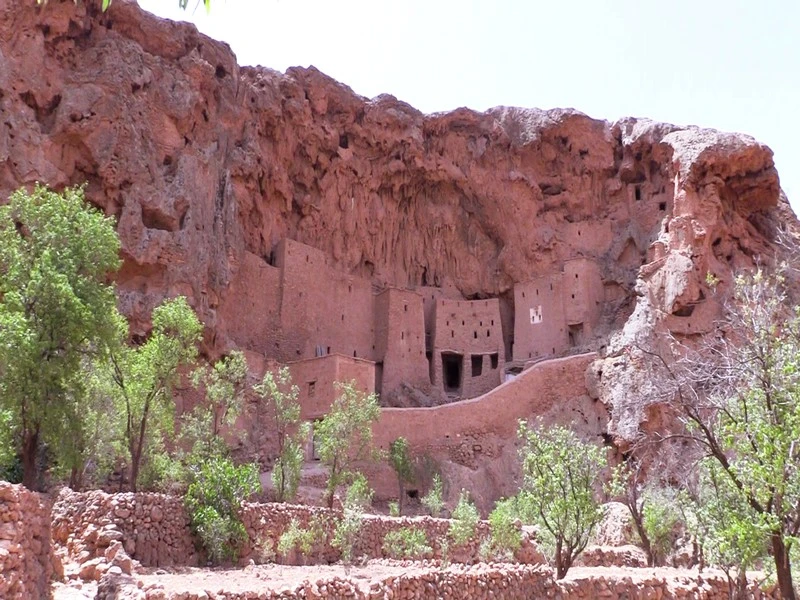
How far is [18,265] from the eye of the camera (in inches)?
603

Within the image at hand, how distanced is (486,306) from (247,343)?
45.6 ft

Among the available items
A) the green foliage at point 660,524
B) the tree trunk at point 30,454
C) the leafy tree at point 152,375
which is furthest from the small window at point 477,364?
the tree trunk at point 30,454

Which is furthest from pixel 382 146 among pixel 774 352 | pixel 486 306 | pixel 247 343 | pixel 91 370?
pixel 774 352

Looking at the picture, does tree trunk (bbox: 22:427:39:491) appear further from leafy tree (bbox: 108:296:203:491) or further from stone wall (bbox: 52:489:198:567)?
leafy tree (bbox: 108:296:203:491)

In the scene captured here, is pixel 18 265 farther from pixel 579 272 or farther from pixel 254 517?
pixel 579 272

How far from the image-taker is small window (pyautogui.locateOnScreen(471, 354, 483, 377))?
41719 millimetres

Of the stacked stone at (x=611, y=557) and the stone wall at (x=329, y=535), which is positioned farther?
the stacked stone at (x=611, y=557)

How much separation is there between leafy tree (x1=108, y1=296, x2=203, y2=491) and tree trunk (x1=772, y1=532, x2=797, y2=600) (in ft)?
41.1

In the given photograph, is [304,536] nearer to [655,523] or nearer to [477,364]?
[655,523]

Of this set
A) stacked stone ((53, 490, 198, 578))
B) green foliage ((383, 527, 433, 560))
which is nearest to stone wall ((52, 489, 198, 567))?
stacked stone ((53, 490, 198, 578))

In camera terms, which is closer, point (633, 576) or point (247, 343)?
point (633, 576)

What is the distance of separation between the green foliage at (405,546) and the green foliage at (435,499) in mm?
6920

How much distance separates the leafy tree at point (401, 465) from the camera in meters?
27.8

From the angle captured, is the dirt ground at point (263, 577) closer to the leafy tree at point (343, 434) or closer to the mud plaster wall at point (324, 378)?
the leafy tree at point (343, 434)
